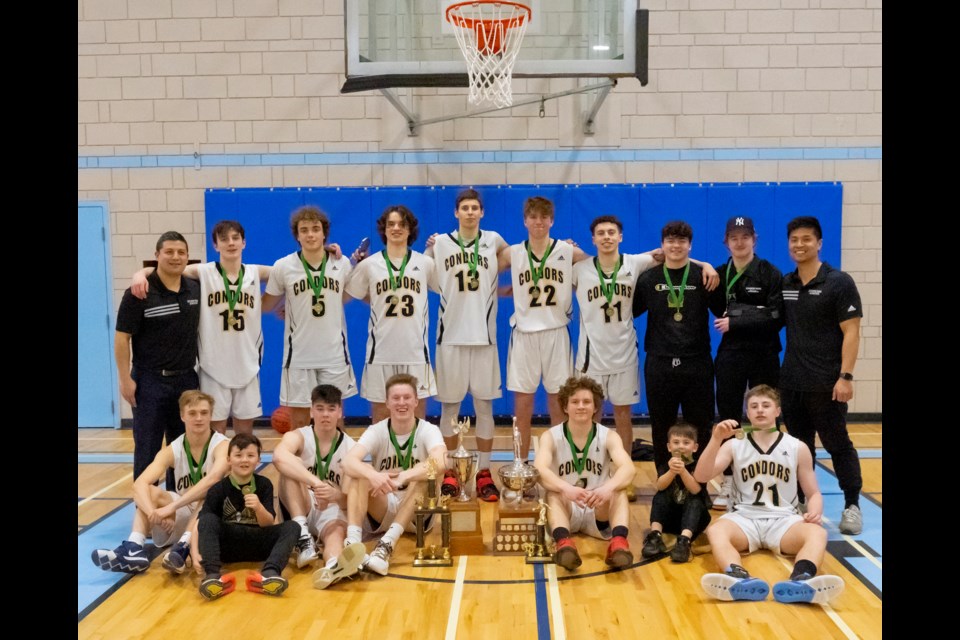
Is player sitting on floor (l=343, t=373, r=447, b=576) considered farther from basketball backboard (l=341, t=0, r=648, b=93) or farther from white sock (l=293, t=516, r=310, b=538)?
basketball backboard (l=341, t=0, r=648, b=93)

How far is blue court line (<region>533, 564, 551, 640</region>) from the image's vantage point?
4358 mm

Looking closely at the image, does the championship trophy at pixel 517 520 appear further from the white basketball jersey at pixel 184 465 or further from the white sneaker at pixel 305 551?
the white basketball jersey at pixel 184 465

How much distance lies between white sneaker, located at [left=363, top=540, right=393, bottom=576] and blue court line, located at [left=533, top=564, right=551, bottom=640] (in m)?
0.93

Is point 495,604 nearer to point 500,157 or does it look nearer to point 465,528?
point 465,528

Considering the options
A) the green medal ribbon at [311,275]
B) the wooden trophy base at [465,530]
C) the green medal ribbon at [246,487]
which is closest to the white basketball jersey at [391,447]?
the wooden trophy base at [465,530]

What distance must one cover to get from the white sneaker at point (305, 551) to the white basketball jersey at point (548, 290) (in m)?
2.47

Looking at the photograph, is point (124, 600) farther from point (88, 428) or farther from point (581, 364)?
point (88, 428)

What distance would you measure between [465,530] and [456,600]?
827mm

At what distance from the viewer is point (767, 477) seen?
531 centimetres

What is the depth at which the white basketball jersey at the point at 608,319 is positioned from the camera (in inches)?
261

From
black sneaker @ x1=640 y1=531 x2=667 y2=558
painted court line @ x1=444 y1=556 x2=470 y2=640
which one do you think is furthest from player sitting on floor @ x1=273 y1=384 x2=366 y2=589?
black sneaker @ x1=640 y1=531 x2=667 y2=558

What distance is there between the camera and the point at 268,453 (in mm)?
8523

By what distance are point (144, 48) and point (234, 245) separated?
4415 millimetres

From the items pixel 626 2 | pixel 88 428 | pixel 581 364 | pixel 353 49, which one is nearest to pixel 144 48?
pixel 353 49
